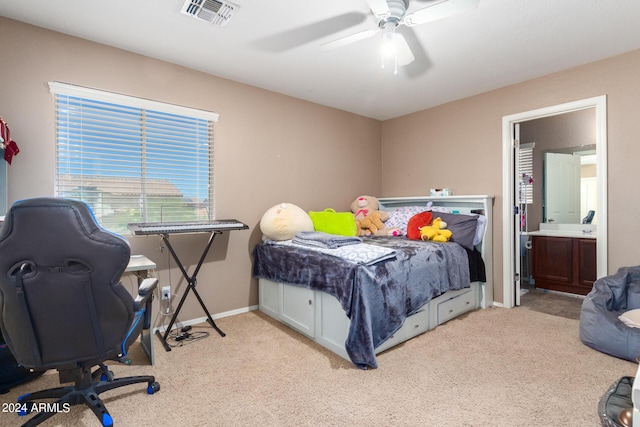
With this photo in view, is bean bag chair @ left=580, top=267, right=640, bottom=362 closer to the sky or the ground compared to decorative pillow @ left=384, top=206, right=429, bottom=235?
closer to the ground

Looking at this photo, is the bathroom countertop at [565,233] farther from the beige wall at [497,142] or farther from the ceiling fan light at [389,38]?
the ceiling fan light at [389,38]

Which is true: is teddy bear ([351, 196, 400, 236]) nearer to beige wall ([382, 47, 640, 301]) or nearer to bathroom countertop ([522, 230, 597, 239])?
beige wall ([382, 47, 640, 301])

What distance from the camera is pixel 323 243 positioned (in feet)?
8.87

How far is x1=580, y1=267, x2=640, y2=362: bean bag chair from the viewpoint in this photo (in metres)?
2.23

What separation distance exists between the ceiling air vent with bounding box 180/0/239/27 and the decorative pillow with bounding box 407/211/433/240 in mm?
2524

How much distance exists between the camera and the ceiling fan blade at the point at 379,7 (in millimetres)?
1722

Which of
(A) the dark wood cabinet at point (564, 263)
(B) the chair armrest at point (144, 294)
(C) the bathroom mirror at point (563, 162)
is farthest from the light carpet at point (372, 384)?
(C) the bathroom mirror at point (563, 162)

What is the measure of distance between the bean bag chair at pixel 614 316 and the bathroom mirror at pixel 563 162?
1.79m

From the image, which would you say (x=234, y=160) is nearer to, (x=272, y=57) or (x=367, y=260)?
(x=272, y=57)

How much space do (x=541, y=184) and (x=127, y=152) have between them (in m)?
5.29

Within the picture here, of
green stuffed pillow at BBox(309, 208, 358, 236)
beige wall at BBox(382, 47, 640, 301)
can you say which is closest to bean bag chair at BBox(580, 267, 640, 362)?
beige wall at BBox(382, 47, 640, 301)

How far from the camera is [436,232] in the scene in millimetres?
3225

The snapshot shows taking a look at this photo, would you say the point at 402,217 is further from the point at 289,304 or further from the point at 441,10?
the point at 441,10

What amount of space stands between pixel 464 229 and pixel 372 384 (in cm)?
189
